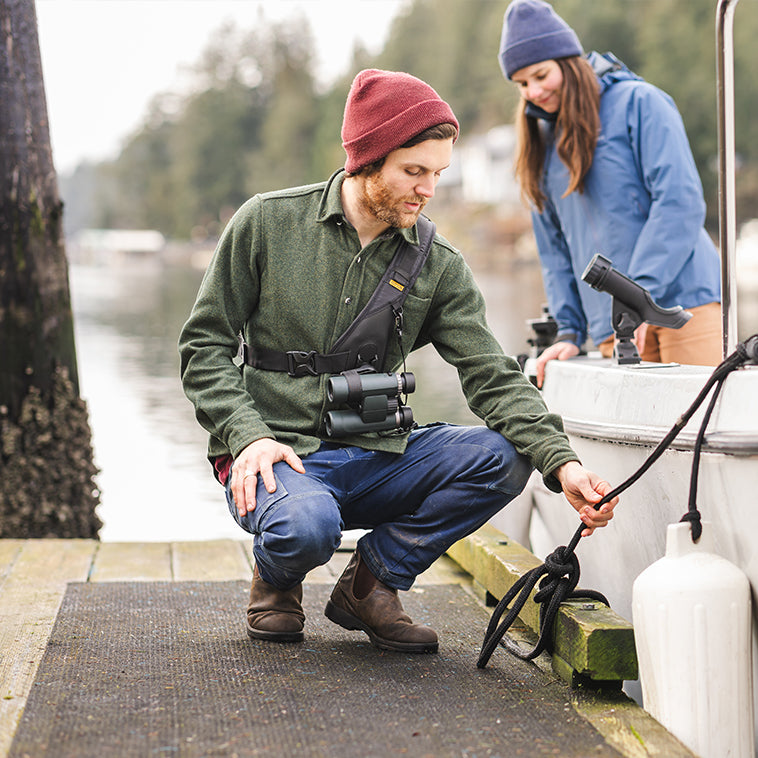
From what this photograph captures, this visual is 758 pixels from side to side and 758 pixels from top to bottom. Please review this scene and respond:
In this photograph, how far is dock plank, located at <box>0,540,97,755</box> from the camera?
257 cm

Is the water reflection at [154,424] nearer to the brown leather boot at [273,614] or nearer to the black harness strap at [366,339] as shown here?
the brown leather boot at [273,614]

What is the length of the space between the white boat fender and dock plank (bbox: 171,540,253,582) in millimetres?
1757

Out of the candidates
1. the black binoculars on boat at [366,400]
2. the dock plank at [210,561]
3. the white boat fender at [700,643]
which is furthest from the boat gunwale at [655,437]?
the dock plank at [210,561]

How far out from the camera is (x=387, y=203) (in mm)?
2873

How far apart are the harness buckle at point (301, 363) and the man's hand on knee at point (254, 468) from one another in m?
0.24

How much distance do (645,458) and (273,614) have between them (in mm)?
1023

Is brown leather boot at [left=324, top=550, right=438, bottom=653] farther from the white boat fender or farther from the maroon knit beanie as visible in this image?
the maroon knit beanie

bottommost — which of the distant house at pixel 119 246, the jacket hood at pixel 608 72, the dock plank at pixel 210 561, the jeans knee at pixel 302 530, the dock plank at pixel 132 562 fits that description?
the distant house at pixel 119 246

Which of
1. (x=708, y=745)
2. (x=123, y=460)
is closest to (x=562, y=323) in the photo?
(x=708, y=745)

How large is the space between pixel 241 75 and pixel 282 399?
335ft

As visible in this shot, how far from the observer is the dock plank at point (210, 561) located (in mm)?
3868

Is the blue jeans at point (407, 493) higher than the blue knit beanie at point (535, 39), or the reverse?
the blue knit beanie at point (535, 39)

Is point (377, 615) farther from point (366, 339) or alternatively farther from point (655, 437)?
point (655, 437)

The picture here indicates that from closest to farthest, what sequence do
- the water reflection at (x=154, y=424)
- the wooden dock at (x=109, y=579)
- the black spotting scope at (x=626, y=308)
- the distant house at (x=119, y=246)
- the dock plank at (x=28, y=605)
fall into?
the wooden dock at (x=109, y=579) < the dock plank at (x=28, y=605) < the black spotting scope at (x=626, y=308) < the water reflection at (x=154, y=424) < the distant house at (x=119, y=246)
